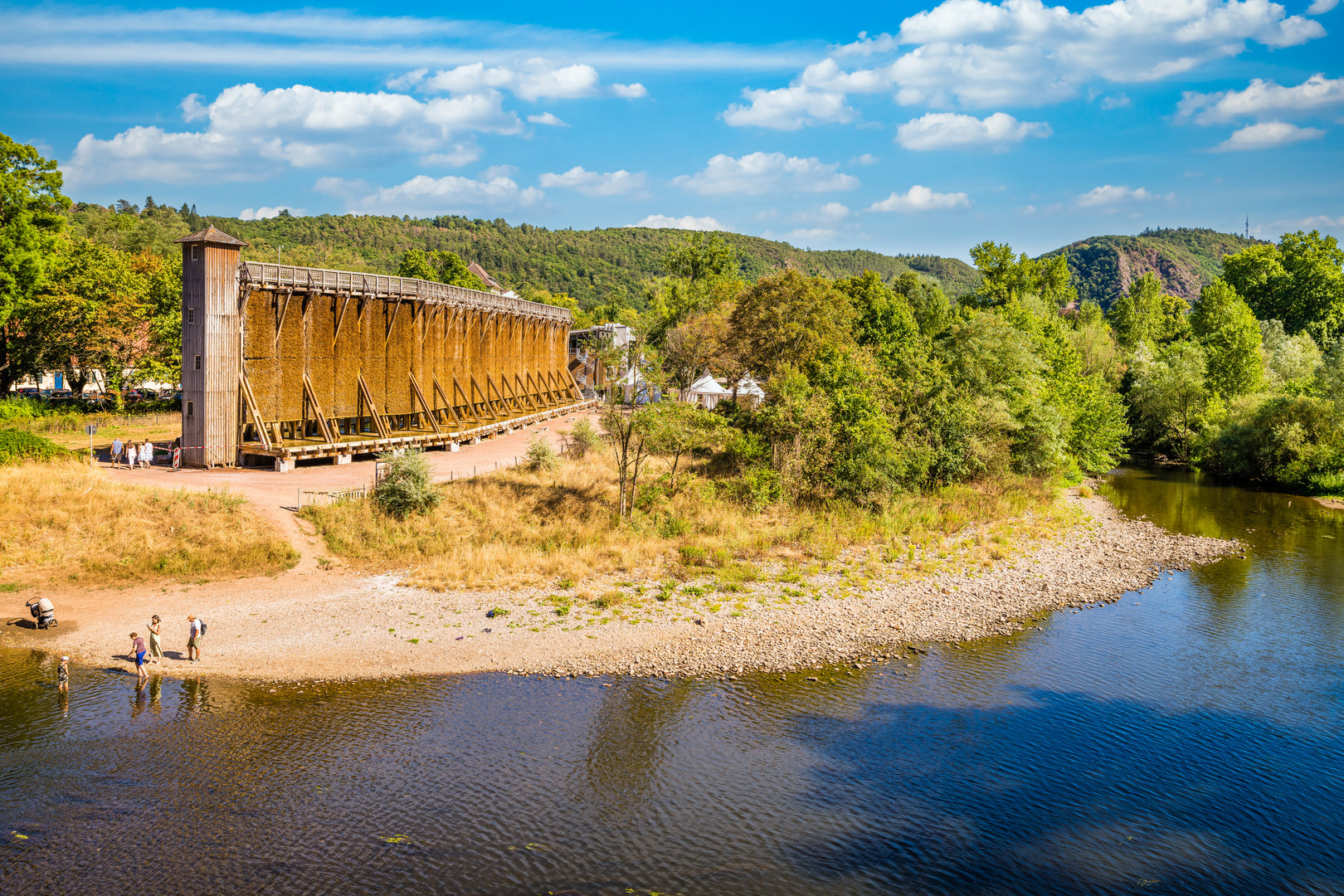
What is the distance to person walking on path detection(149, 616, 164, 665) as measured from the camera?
1984 cm

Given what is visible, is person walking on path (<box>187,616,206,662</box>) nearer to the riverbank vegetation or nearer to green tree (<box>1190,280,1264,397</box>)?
the riverbank vegetation

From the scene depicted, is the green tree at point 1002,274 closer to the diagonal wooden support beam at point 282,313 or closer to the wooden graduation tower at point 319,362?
the wooden graduation tower at point 319,362

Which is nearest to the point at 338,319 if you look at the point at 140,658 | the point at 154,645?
the point at 154,645

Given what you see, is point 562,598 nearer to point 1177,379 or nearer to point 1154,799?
point 1154,799

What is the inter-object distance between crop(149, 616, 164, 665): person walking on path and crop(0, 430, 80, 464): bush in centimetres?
→ 1589

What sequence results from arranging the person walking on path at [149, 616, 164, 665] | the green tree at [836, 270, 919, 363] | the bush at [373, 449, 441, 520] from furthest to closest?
the green tree at [836, 270, 919, 363], the bush at [373, 449, 441, 520], the person walking on path at [149, 616, 164, 665]

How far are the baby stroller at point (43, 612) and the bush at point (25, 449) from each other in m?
11.6

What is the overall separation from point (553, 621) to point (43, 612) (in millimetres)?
14092

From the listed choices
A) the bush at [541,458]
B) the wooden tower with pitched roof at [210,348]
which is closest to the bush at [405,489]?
the bush at [541,458]

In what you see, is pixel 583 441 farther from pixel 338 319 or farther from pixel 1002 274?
pixel 1002 274

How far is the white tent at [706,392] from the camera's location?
173 feet

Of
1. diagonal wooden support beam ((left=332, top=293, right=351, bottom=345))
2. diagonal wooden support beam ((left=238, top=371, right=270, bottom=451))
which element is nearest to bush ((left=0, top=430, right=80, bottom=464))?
diagonal wooden support beam ((left=238, top=371, right=270, bottom=451))

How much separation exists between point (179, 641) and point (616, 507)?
639 inches

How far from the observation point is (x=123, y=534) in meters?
26.0
